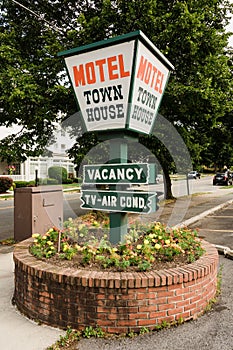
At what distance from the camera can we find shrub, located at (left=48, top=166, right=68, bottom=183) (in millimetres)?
32250

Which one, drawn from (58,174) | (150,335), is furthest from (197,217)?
(58,174)

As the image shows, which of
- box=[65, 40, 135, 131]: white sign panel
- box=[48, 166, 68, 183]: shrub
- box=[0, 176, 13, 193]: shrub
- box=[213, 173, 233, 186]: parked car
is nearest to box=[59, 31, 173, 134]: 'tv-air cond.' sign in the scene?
box=[65, 40, 135, 131]: white sign panel

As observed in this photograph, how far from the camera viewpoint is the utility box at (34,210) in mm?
7090

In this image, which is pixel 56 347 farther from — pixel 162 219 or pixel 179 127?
pixel 179 127

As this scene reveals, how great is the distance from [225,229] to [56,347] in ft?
24.1

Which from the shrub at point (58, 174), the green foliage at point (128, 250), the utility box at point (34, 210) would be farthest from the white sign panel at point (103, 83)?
Answer: the shrub at point (58, 174)

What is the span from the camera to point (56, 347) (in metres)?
3.14

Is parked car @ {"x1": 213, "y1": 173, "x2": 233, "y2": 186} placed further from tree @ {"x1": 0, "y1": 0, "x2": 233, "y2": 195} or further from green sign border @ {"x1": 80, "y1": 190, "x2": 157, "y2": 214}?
green sign border @ {"x1": 80, "y1": 190, "x2": 157, "y2": 214}

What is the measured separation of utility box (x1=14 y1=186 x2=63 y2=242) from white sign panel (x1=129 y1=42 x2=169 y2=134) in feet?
10.7

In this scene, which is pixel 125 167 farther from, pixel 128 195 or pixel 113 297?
pixel 113 297

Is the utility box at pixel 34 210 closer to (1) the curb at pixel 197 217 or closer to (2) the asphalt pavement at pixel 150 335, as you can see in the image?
(2) the asphalt pavement at pixel 150 335

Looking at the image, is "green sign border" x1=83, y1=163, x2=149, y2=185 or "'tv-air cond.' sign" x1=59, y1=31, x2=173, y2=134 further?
"'tv-air cond.' sign" x1=59, y1=31, x2=173, y2=134

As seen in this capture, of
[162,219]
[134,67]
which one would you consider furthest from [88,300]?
[162,219]

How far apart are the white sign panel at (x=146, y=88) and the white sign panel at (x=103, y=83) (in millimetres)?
131
